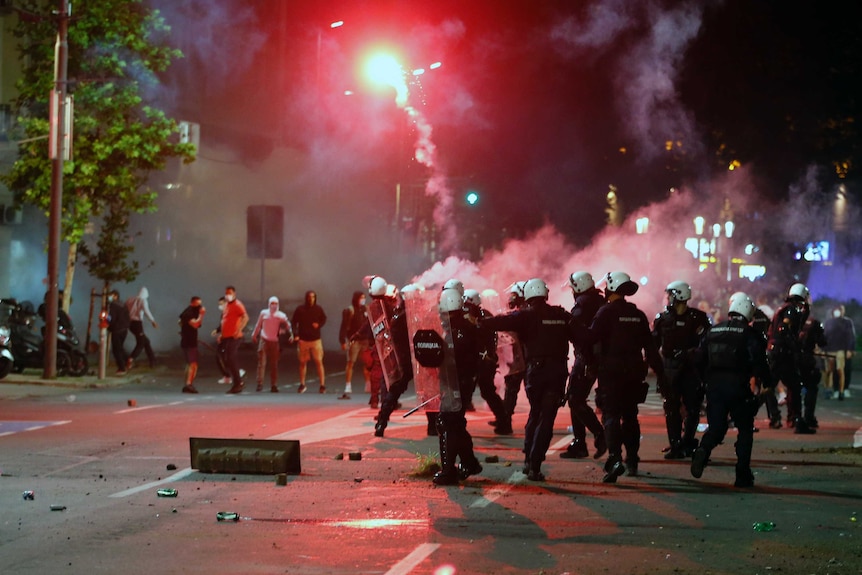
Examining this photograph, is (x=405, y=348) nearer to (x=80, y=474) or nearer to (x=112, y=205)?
(x=80, y=474)

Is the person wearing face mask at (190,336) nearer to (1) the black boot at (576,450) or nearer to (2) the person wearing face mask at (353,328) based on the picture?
(2) the person wearing face mask at (353,328)

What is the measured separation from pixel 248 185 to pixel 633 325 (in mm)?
31917

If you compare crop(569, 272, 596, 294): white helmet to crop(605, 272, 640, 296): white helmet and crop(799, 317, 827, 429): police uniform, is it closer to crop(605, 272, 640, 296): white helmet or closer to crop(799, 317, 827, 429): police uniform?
crop(605, 272, 640, 296): white helmet

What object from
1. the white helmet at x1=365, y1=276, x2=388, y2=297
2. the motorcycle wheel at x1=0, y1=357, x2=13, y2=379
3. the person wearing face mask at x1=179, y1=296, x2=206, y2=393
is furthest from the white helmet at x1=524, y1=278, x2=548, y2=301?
the motorcycle wheel at x1=0, y1=357, x2=13, y2=379

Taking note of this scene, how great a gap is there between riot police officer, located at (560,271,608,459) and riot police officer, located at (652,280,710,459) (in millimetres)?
794

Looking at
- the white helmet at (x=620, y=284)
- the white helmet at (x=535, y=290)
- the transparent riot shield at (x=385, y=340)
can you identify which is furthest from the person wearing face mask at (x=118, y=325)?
the white helmet at (x=620, y=284)

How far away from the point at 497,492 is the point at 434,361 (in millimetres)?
1229

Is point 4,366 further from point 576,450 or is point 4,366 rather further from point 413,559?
point 413,559

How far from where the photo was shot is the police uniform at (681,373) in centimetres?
1220

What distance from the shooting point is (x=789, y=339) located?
48.7 ft

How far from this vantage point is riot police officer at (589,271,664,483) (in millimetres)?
10477

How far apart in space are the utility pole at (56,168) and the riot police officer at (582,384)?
13.5 m

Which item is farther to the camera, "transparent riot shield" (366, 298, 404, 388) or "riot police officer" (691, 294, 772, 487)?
"transparent riot shield" (366, 298, 404, 388)

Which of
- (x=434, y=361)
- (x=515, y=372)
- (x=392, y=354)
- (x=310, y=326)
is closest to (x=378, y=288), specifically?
(x=392, y=354)
